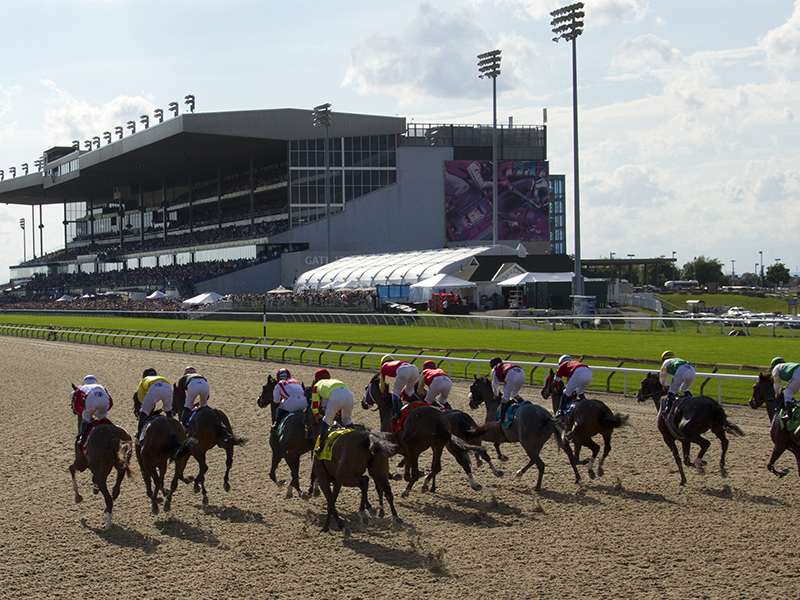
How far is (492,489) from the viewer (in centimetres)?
741

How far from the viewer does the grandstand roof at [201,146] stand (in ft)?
168

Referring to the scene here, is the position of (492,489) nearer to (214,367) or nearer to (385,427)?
(385,427)

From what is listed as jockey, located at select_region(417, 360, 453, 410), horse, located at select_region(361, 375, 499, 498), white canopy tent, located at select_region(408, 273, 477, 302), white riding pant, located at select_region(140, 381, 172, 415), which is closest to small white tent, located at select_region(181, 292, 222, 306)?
white canopy tent, located at select_region(408, 273, 477, 302)

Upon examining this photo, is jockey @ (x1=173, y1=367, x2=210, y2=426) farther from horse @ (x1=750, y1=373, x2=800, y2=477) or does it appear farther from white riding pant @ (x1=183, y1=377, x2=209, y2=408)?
horse @ (x1=750, y1=373, x2=800, y2=477)

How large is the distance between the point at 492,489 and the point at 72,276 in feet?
234

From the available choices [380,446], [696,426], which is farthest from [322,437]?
[696,426]

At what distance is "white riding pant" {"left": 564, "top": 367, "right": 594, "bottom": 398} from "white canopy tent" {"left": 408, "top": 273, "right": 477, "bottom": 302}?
26378 millimetres

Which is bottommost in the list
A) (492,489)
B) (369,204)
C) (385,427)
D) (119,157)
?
(492,489)

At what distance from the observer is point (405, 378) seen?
7730mm

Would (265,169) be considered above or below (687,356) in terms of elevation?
above

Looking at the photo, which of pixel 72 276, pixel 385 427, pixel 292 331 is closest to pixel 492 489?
pixel 385 427

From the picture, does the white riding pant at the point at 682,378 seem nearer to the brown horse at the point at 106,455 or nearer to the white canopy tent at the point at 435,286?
the brown horse at the point at 106,455

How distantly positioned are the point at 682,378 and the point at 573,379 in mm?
1073

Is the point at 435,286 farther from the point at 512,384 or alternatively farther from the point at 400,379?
the point at 400,379
